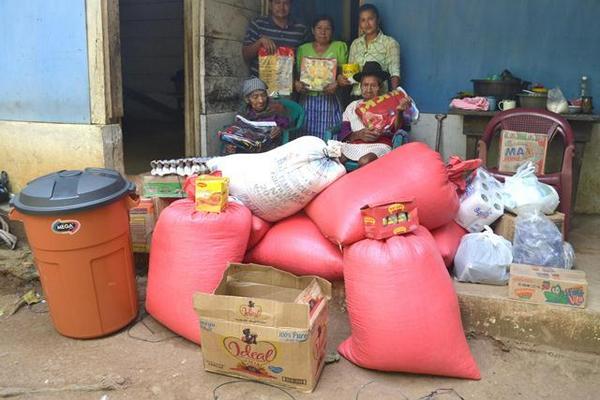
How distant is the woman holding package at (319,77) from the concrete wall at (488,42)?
0.52m

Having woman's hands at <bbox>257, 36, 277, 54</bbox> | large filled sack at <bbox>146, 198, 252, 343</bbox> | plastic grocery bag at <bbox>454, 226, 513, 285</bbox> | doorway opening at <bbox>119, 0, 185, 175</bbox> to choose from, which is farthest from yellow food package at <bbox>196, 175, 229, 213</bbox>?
doorway opening at <bbox>119, 0, 185, 175</bbox>

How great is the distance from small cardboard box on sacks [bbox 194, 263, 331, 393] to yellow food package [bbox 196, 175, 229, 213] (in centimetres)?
45

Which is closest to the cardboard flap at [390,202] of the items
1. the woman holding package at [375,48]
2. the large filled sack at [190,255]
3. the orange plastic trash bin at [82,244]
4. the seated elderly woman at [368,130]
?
the large filled sack at [190,255]

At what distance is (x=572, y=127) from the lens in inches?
147

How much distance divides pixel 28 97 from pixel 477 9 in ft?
11.6

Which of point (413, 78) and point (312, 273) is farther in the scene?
point (413, 78)

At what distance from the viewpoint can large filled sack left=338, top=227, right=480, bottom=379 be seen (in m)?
2.25

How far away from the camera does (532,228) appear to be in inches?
112

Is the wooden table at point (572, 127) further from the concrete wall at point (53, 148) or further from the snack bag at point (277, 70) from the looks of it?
the concrete wall at point (53, 148)

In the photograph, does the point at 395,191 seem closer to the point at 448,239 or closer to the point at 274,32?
the point at 448,239

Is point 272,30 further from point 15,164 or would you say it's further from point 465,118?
point 15,164

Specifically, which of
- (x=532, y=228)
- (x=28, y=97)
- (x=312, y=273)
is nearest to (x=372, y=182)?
(x=312, y=273)

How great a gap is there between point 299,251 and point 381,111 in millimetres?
1738

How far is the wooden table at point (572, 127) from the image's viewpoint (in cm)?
363
